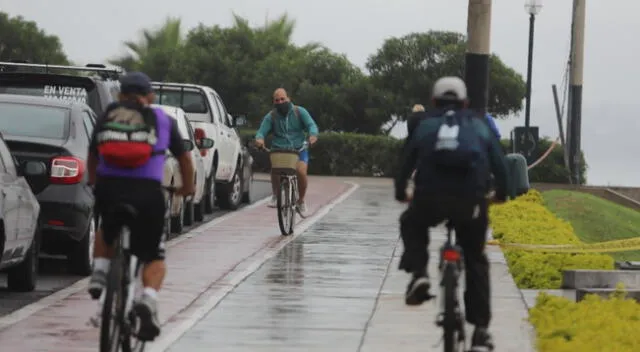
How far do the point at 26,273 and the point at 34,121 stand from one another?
1.90 meters

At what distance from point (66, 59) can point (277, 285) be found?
274ft

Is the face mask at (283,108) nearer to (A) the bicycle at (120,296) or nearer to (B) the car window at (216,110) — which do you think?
(B) the car window at (216,110)

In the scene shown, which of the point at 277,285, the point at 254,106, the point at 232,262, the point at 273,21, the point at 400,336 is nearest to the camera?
the point at 400,336

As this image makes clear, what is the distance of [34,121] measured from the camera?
55.3 ft

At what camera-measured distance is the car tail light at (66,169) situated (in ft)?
53.1

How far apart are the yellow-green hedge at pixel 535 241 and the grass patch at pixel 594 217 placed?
1.24m

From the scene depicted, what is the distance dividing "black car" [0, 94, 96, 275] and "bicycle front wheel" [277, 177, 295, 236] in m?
5.08

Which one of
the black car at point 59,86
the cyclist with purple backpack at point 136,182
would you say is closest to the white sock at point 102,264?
the cyclist with purple backpack at point 136,182

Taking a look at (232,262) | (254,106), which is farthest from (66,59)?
(232,262)

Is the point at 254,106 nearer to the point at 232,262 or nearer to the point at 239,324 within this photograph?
the point at 232,262

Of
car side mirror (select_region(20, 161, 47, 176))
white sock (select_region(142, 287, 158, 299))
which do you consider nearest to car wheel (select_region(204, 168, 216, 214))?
car side mirror (select_region(20, 161, 47, 176))

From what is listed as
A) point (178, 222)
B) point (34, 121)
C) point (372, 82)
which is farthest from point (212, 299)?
point (372, 82)

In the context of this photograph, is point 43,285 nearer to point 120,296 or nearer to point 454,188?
point 120,296

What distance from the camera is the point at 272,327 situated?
1324cm
